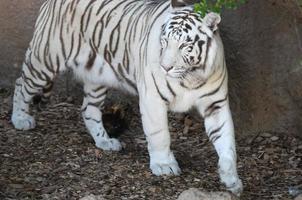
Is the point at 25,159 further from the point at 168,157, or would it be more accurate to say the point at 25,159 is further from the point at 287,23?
the point at 287,23

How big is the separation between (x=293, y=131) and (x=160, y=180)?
1079 mm

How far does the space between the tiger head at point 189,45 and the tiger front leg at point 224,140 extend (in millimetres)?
278

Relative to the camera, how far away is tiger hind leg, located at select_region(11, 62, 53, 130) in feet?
17.5

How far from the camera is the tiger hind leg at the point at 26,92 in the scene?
5.35 m

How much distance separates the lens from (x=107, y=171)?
480cm

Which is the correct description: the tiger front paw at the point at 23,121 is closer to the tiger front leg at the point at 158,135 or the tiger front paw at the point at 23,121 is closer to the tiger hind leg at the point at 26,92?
the tiger hind leg at the point at 26,92

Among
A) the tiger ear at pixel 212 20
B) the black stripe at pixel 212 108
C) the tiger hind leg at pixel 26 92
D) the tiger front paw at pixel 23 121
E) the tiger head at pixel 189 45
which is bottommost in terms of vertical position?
the tiger front paw at pixel 23 121

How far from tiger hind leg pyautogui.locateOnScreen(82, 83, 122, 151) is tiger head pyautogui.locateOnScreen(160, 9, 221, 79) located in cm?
115

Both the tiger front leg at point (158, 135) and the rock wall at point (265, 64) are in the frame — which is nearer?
the tiger front leg at point (158, 135)

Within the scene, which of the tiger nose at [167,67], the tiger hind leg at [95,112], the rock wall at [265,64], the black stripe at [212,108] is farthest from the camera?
the tiger hind leg at [95,112]

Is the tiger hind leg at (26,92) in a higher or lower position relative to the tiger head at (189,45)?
lower

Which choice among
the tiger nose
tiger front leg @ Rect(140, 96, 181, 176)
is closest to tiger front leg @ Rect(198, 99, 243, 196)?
tiger front leg @ Rect(140, 96, 181, 176)

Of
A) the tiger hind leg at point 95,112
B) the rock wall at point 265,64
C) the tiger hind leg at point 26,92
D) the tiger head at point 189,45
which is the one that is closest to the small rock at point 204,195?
the tiger head at point 189,45

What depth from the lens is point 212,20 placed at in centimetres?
430
